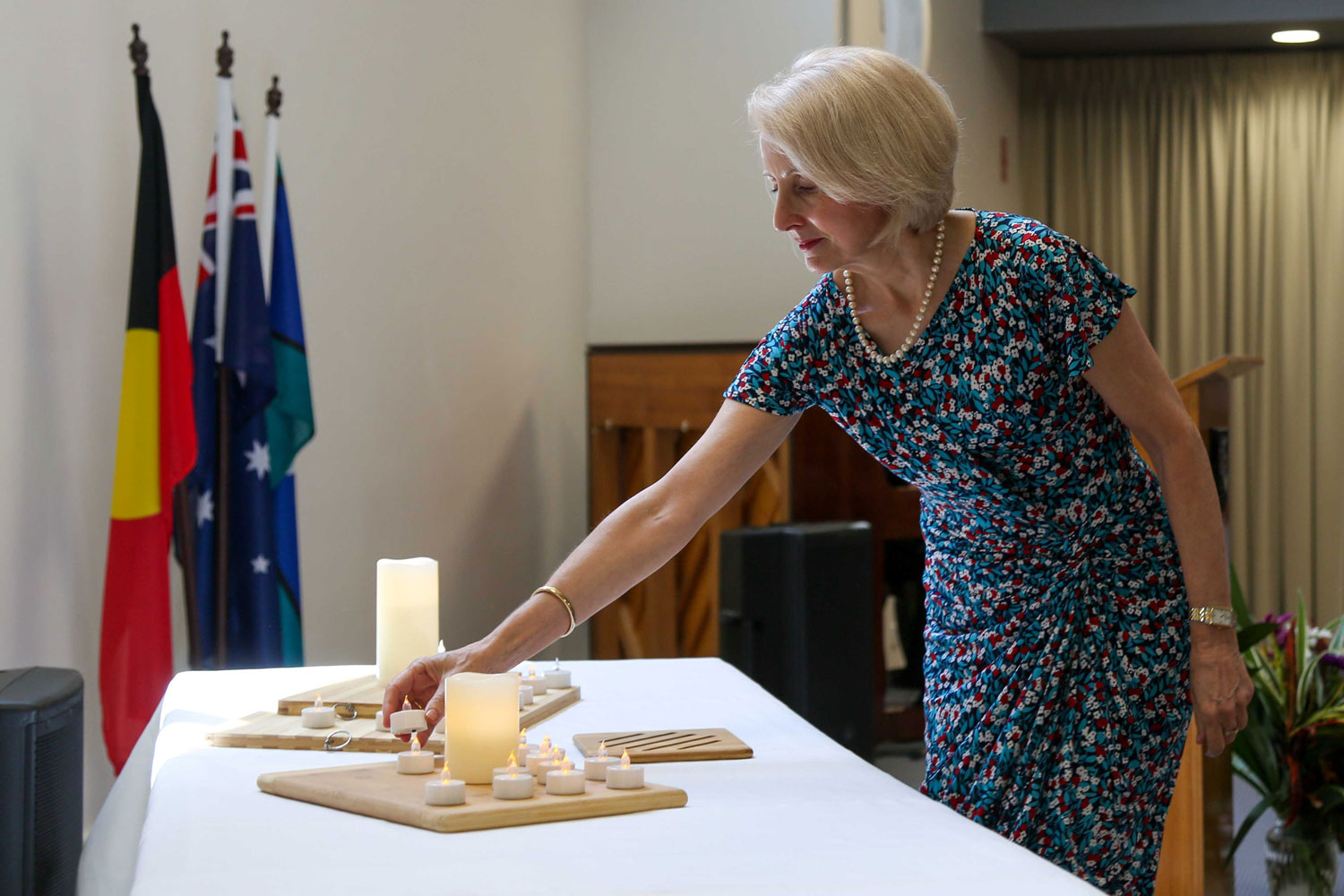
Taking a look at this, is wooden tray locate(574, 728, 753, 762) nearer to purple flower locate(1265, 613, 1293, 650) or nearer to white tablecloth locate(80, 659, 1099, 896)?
white tablecloth locate(80, 659, 1099, 896)

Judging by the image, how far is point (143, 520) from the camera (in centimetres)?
258

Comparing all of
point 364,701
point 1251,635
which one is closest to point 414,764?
point 364,701

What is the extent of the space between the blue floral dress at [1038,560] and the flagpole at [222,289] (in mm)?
1622

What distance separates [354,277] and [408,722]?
2424mm

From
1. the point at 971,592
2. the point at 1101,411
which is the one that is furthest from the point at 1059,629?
the point at 1101,411

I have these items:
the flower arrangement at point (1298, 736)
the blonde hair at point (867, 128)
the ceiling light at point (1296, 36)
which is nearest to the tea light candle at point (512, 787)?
the blonde hair at point (867, 128)

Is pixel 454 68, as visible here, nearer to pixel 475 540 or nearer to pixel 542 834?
pixel 475 540

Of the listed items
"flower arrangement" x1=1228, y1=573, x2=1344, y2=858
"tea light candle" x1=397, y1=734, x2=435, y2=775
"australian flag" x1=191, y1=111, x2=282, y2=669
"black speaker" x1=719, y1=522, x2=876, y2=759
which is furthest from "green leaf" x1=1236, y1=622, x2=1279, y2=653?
"australian flag" x1=191, y1=111, x2=282, y2=669

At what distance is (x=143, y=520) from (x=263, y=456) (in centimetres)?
35

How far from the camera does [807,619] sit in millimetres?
3127

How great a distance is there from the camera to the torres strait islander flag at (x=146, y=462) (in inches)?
100.0

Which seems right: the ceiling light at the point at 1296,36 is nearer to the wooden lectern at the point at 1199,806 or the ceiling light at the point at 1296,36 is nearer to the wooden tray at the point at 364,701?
the wooden lectern at the point at 1199,806

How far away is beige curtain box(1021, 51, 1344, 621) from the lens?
6.30 m

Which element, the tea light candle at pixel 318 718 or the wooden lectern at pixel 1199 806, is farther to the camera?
the wooden lectern at pixel 1199 806
